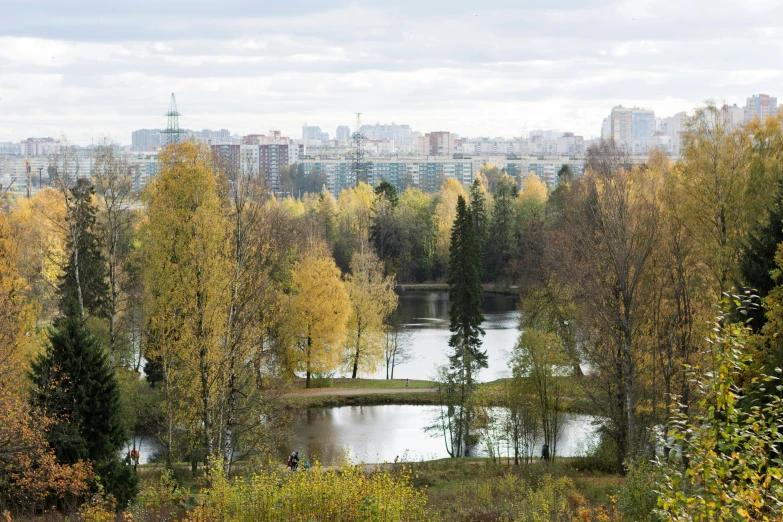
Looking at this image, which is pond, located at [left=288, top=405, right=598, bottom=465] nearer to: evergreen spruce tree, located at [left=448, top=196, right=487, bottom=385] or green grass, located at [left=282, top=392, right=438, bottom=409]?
green grass, located at [left=282, top=392, right=438, bottom=409]

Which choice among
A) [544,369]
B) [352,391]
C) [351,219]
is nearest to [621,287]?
[544,369]

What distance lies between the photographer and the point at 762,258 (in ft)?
51.0

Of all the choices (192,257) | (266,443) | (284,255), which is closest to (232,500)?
(192,257)

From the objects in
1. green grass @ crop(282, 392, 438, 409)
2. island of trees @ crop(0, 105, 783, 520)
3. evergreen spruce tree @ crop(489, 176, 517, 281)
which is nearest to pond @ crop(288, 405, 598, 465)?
green grass @ crop(282, 392, 438, 409)

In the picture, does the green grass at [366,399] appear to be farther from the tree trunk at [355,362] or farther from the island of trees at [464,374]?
the tree trunk at [355,362]

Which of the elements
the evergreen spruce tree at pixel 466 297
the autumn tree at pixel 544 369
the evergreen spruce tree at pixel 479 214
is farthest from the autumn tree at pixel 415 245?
the autumn tree at pixel 544 369

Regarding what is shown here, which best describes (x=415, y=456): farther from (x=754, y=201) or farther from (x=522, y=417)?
(x=754, y=201)

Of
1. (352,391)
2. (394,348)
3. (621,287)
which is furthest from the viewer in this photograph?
(394,348)

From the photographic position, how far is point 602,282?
60.2 ft

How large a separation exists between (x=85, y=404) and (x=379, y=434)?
14715 mm

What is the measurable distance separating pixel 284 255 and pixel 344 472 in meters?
26.5

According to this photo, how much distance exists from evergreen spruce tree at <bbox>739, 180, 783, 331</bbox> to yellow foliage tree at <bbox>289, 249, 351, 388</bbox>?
793 inches

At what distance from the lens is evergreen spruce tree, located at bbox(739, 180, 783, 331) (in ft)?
50.3

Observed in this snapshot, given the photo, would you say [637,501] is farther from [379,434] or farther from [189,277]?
[379,434]
